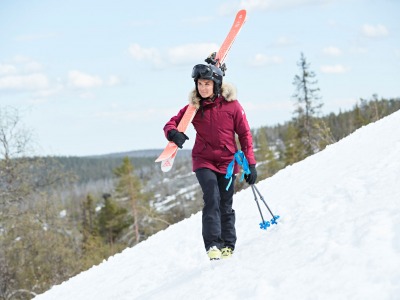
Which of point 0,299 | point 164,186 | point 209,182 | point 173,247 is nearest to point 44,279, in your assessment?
point 0,299

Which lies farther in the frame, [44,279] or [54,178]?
[44,279]

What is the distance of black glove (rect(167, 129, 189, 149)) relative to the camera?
599cm

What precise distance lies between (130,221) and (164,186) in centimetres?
9214

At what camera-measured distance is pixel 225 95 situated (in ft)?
19.5

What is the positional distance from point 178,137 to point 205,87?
2.32 ft

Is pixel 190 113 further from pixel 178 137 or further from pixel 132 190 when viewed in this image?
pixel 132 190

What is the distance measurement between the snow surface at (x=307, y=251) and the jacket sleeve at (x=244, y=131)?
3.09ft

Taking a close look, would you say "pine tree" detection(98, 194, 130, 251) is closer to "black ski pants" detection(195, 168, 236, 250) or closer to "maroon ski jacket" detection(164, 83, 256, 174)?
"black ski pants" detection(195, 168, 236, 250)

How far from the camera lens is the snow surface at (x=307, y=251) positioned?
3.75m

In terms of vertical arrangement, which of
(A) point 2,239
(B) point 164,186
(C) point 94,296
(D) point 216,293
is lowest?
(B) point 164,186

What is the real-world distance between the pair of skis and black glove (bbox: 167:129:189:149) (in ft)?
0.21

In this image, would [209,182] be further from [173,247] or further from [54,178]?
[54,178]

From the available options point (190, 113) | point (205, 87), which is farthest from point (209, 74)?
point (190, 113)

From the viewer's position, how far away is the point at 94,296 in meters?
8.22
